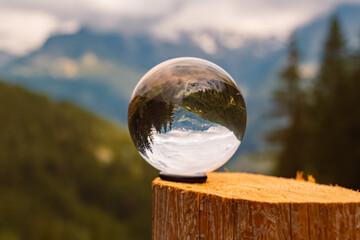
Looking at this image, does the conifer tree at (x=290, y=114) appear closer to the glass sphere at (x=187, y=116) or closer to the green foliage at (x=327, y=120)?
the green foliage at (x=327, y=120)

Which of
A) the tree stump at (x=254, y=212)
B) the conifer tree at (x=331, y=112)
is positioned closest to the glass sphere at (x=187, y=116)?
the tree stump at (x=254, y=212)

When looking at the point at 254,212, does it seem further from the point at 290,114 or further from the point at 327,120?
the point at 290,114

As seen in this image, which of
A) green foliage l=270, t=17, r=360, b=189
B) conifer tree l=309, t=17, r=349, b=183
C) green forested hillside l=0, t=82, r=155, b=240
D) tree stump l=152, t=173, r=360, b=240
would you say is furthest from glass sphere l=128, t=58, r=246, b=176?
green forested hillside l=0, t=82, r=155, b=240

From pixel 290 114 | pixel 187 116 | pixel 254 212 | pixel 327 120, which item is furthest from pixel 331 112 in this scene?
pixel 254 212

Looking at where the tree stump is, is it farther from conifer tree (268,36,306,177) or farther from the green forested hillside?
the green forested hillside

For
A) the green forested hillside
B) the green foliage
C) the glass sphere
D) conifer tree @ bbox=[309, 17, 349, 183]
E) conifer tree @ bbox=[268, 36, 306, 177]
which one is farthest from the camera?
the green forested hillside

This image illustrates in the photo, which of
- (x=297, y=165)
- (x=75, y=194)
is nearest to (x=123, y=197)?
(x=75, y=194)

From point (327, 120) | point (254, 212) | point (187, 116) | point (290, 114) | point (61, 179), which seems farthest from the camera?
point (61, 179)
